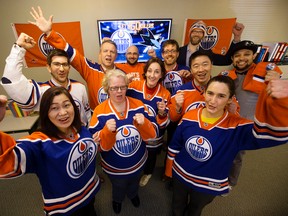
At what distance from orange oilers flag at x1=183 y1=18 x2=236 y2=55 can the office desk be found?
11.0ft

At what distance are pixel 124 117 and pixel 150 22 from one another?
2.51 meters

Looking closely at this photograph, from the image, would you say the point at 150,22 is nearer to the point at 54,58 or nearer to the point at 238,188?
the point at 54,58

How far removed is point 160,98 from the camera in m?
1.73

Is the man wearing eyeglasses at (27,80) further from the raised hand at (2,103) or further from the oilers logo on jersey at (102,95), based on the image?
the raised hand at (2,103)

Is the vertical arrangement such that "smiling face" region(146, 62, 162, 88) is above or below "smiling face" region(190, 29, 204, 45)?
below

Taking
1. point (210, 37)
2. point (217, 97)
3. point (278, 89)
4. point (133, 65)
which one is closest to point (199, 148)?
point (217, 97)

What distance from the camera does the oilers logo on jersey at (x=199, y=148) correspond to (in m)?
1.19

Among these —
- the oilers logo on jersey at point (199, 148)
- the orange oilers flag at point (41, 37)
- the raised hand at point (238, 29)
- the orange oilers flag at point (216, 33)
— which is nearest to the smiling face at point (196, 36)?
the raised hand at point (238, 29)

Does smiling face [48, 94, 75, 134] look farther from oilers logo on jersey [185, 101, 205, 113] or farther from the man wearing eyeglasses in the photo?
oilers logo on jersey [185, 101, 205, 113]

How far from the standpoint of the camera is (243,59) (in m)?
1.73

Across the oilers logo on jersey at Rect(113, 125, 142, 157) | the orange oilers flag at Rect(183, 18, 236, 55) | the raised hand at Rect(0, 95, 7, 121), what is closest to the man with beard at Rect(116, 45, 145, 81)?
the oilers logo on jersey at Rect(113, 125, 142, 157)

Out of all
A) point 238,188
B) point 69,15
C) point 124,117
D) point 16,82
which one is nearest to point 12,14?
point 69,15

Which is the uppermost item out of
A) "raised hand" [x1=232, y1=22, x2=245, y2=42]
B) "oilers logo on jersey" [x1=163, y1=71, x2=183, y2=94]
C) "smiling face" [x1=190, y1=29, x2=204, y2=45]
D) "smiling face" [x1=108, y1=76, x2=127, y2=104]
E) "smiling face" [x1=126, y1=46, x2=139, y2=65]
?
"raised hand" [x1=232, y1=22, x2=245, y2=42]

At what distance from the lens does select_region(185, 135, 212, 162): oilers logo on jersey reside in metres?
1.19
